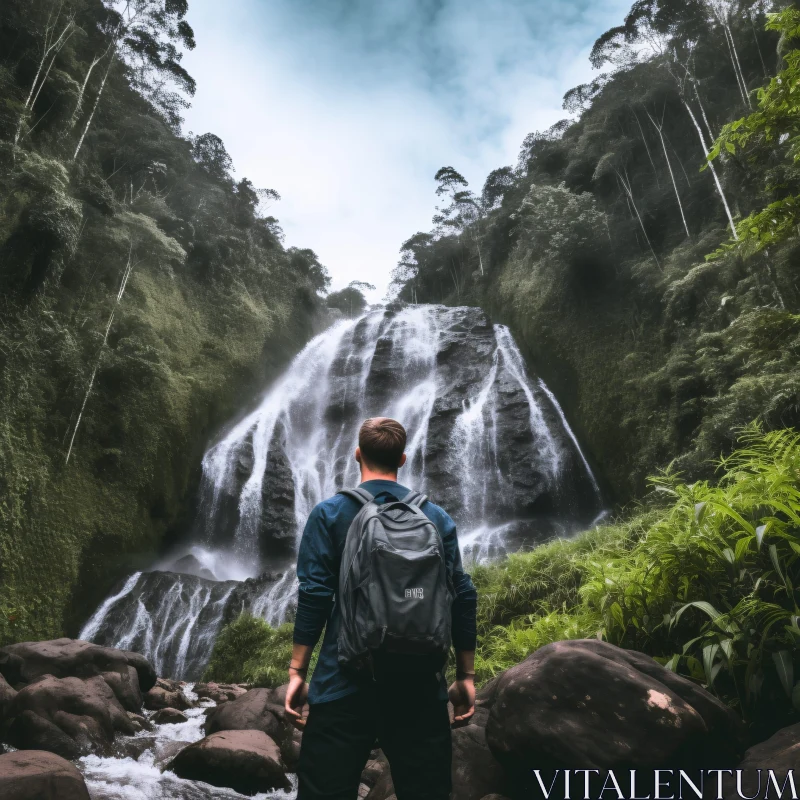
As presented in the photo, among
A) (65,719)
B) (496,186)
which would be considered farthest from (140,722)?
(496,186)

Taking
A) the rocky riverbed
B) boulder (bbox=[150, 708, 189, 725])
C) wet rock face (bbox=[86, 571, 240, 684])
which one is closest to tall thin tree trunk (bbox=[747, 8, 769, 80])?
the rocky riverbed

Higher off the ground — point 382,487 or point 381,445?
point 381,445

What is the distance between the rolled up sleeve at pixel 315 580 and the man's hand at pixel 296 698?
114mm

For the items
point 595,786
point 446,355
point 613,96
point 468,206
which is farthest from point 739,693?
point 468,206

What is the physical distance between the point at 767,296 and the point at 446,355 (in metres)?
10.7

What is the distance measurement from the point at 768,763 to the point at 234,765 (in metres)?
4.20

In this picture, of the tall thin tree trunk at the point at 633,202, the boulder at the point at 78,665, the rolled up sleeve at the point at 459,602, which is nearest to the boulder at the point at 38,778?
Answer: the rolled up sleeve at the point at 459,602

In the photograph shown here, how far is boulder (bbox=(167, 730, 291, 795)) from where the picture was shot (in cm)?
440

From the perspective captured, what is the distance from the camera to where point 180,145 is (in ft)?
67.2

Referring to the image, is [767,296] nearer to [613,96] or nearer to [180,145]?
[613,96]

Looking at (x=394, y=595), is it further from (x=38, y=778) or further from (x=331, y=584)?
(x=38, y=778)

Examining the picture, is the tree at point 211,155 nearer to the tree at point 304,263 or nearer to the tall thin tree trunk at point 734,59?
the tree at point 304,263

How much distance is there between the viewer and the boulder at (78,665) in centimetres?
647

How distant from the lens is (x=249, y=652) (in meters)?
8.70
